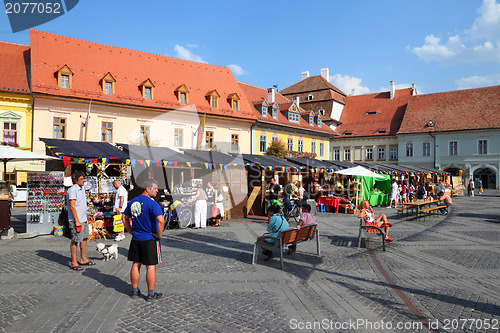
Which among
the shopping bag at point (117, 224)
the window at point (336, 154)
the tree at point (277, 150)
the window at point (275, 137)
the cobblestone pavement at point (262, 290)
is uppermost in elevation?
the window at point (275, 137)

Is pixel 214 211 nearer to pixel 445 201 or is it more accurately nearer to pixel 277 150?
pixel 445 201

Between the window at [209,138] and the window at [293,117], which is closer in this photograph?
the window at [209,138]

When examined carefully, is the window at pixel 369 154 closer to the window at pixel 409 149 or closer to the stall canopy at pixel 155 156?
the window at pixel 409 149

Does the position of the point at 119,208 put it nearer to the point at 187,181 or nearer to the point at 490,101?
the point at 187,181

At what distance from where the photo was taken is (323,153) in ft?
142

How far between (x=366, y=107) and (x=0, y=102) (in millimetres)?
41663

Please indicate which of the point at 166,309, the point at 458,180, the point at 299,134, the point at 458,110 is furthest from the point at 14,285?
the point at 458,110

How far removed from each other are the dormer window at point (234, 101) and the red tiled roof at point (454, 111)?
22238 millimetres

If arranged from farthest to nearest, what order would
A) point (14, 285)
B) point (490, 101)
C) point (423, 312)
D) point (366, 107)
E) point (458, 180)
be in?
point (366, 107)
point (490, 101)
point (458, 180)
point (14, 285)
point (423, 312)

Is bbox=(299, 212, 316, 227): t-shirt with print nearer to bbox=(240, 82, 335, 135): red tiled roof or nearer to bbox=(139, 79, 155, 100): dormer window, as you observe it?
bbox=(139, 79, 155, 100): dormer window

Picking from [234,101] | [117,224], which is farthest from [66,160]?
[234,101]

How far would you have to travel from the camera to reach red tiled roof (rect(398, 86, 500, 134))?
41906mm

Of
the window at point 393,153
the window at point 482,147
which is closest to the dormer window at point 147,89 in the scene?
the window at point 393,153

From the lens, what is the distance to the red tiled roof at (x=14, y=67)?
25.4 meters
